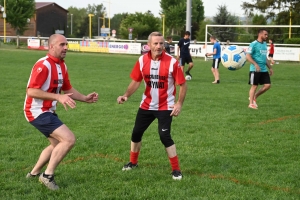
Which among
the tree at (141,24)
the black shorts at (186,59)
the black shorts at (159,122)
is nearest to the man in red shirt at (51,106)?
the black shorts at (159,122)

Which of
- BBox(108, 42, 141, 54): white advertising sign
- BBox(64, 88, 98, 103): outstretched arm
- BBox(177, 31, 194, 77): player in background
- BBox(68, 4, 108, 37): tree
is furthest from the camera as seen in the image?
BBox(68, 4, 108, 37): tree

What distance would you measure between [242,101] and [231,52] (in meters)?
4.88

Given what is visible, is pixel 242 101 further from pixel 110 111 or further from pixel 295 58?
pixel 295 58

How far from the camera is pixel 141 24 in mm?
71938

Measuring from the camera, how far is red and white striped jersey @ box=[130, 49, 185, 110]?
20.0 ft

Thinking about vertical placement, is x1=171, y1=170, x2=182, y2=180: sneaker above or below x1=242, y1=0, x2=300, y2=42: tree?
below

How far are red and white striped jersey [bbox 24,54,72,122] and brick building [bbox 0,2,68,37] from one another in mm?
85281

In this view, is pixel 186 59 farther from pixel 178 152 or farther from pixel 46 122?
pixel 46 122

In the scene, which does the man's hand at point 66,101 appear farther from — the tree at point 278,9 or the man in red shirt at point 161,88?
the tree at point 278,9

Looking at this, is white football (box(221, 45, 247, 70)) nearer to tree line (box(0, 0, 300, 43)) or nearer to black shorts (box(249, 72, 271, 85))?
black shorts (box(249, 72, 271, 85))

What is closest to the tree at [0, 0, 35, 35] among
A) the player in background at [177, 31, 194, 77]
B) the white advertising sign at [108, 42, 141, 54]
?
the white advertising sign at [108, 42, 141, 54]

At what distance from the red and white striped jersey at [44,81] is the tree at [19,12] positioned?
6290 centimetres

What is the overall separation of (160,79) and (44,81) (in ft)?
4.64

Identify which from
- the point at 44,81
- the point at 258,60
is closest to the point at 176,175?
the point at 44,81
